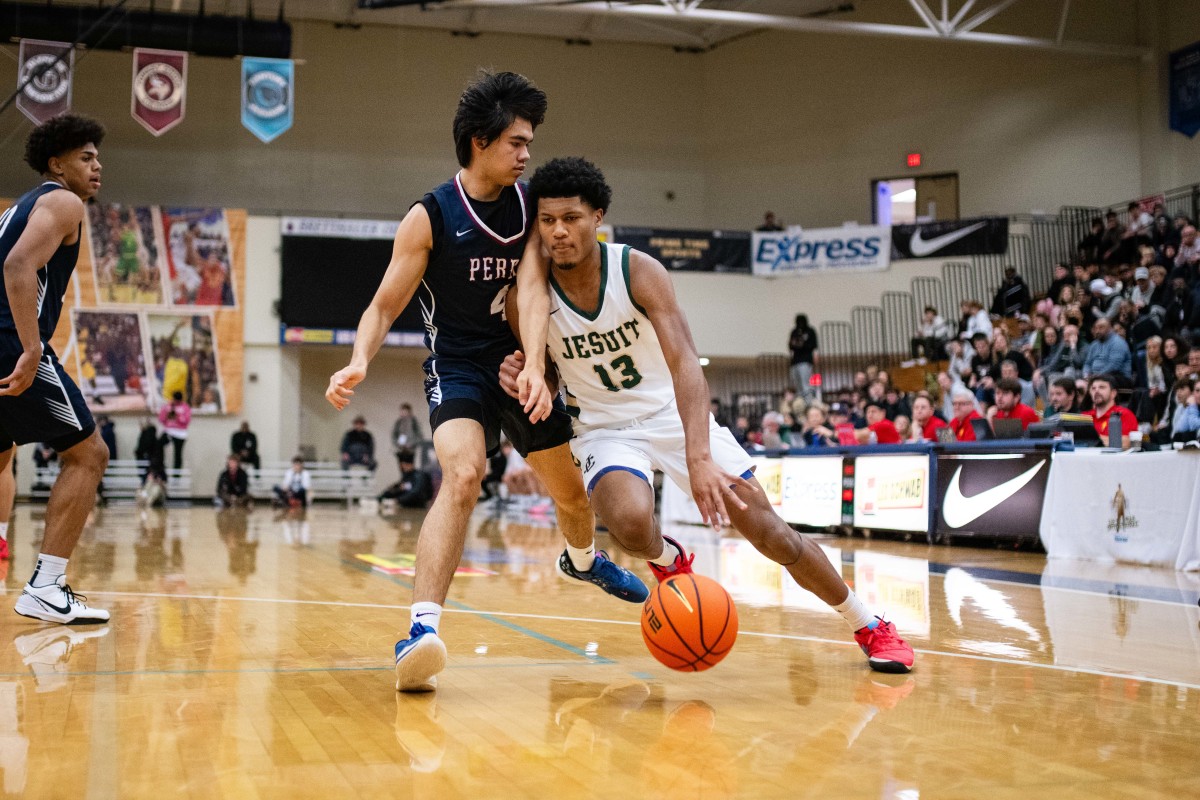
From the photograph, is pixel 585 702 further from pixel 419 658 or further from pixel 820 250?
pixel 820 250

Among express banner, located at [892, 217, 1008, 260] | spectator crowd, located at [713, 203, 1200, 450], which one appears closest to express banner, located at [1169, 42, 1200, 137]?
spectator crowd, located at [713, 203, 1200, 450]

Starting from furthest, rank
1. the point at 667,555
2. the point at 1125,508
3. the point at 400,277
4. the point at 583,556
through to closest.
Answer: the point at 1125,508, the point at 583,556, the point at 667,555, the point at 400,277

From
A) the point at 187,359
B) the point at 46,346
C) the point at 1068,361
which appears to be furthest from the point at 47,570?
the point at 187,359

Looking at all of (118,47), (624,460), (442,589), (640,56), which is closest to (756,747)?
(442,589)

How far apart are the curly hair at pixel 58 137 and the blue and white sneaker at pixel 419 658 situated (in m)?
2.90

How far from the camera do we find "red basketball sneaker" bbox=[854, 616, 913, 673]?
Result: 12.7 feet

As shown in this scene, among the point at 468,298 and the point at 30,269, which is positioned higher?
the point at 30,269

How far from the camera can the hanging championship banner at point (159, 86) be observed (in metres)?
17.1

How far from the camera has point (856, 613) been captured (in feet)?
13.1

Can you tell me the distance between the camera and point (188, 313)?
21.5 metres

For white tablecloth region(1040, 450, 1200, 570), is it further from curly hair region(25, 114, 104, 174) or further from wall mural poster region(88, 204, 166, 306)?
wall mural poster region(88, 204, 166, 306)

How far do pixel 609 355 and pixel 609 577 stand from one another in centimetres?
121

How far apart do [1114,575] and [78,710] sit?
679cm

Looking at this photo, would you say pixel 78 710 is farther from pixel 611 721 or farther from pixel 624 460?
pixel 624 460
